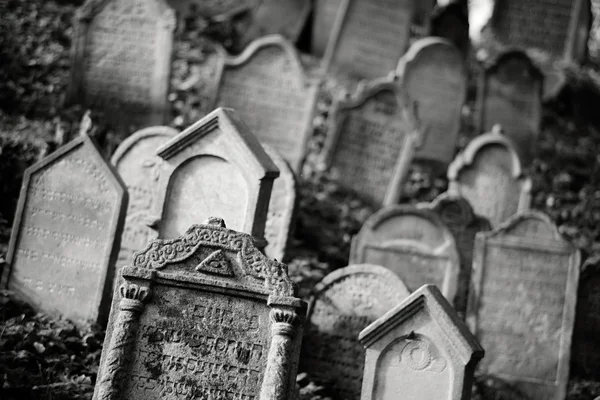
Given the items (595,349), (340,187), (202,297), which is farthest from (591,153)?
(202,297)

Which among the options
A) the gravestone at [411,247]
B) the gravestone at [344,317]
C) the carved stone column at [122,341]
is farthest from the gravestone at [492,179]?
the carved stone column at [122,341]

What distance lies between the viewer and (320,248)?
1002 centimetres

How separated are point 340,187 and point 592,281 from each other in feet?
11.6

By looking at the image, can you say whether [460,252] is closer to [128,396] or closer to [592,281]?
[592,281]

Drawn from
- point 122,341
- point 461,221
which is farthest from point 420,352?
point 461,221

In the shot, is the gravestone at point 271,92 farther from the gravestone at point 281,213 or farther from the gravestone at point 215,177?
the gravestone at point 215,177

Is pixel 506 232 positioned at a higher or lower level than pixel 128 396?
higher

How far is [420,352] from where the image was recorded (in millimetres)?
6426

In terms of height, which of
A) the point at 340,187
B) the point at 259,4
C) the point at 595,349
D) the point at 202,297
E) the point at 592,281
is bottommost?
the point at 202,297

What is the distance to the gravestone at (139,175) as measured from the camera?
8672 millimetres

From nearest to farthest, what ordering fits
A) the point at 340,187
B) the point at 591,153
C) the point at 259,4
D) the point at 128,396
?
the point at 128,396 → the point at 340,187 → the point at 591,153 → the point at 259,4

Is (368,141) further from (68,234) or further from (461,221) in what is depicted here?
(68,234)

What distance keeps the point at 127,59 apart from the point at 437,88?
188 inches

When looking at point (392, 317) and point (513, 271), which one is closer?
point (392, 317)
